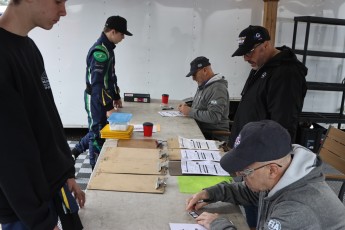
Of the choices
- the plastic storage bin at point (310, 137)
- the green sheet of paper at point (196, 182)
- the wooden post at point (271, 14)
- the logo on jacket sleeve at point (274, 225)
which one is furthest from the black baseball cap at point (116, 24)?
the plastic storage bin at point (310, 137)

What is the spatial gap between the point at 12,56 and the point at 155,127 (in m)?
1.53

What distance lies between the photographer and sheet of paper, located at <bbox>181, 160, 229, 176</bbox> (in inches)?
64.3

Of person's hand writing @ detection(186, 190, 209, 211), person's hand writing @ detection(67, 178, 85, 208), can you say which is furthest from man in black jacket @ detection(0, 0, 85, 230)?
person's hand writing @ detection(186, 190, 209, 211)

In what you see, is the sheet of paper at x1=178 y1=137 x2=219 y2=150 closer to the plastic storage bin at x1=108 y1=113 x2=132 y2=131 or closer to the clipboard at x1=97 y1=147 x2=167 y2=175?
the clipboard at x1=97 y1=147 x2=167 y2=175

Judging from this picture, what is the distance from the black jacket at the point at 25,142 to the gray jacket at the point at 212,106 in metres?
1.69

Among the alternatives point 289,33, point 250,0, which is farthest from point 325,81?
point 250,0

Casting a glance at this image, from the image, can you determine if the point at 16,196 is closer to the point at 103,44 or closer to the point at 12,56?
the point at 12,56

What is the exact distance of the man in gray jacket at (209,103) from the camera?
8.79 feet

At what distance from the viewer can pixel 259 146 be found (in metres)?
0.99

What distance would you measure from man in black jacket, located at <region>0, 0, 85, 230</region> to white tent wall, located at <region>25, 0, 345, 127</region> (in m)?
3.00

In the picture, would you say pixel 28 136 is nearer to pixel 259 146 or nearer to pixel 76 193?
pixel 76 193

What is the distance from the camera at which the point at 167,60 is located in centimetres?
414

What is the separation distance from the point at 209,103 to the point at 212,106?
47 mm

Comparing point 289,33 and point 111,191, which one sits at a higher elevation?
point 289,33
